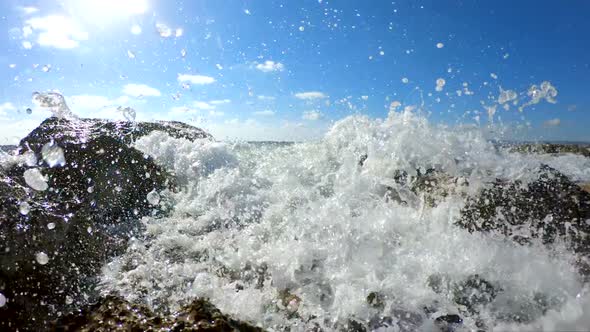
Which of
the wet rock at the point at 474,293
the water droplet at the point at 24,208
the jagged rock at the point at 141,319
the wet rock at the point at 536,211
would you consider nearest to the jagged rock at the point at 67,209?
the water droplet at the point at 24,208

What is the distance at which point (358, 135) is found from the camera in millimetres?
7773

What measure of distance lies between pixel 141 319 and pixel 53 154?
6.34 m

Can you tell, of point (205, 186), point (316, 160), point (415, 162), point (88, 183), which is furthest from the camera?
point (316, 160)

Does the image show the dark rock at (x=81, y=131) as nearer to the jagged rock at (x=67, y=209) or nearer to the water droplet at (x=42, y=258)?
the jagged rock at (x=67, y=209)

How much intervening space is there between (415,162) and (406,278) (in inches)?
107

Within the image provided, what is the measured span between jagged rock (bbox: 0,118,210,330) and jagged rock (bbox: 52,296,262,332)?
76 centimetres

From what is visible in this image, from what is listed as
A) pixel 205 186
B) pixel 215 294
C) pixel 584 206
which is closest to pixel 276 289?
pixel 215 294

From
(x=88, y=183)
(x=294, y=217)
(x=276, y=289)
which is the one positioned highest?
(x=88, y=183)

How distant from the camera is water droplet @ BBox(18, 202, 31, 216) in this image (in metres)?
3.08

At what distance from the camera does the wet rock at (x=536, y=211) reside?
13.3 ft

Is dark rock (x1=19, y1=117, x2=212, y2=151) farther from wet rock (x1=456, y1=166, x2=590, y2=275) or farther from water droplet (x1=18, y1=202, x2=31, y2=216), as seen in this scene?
wet rock (x1=456, y1=166, x2=590, y2=275)

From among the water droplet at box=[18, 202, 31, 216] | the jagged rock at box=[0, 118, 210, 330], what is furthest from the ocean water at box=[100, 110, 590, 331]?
the water droplet at box=[18, 202, 31, 216]

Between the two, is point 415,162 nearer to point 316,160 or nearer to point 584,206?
point 584,206

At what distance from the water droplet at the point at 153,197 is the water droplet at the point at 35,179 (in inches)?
61.7
